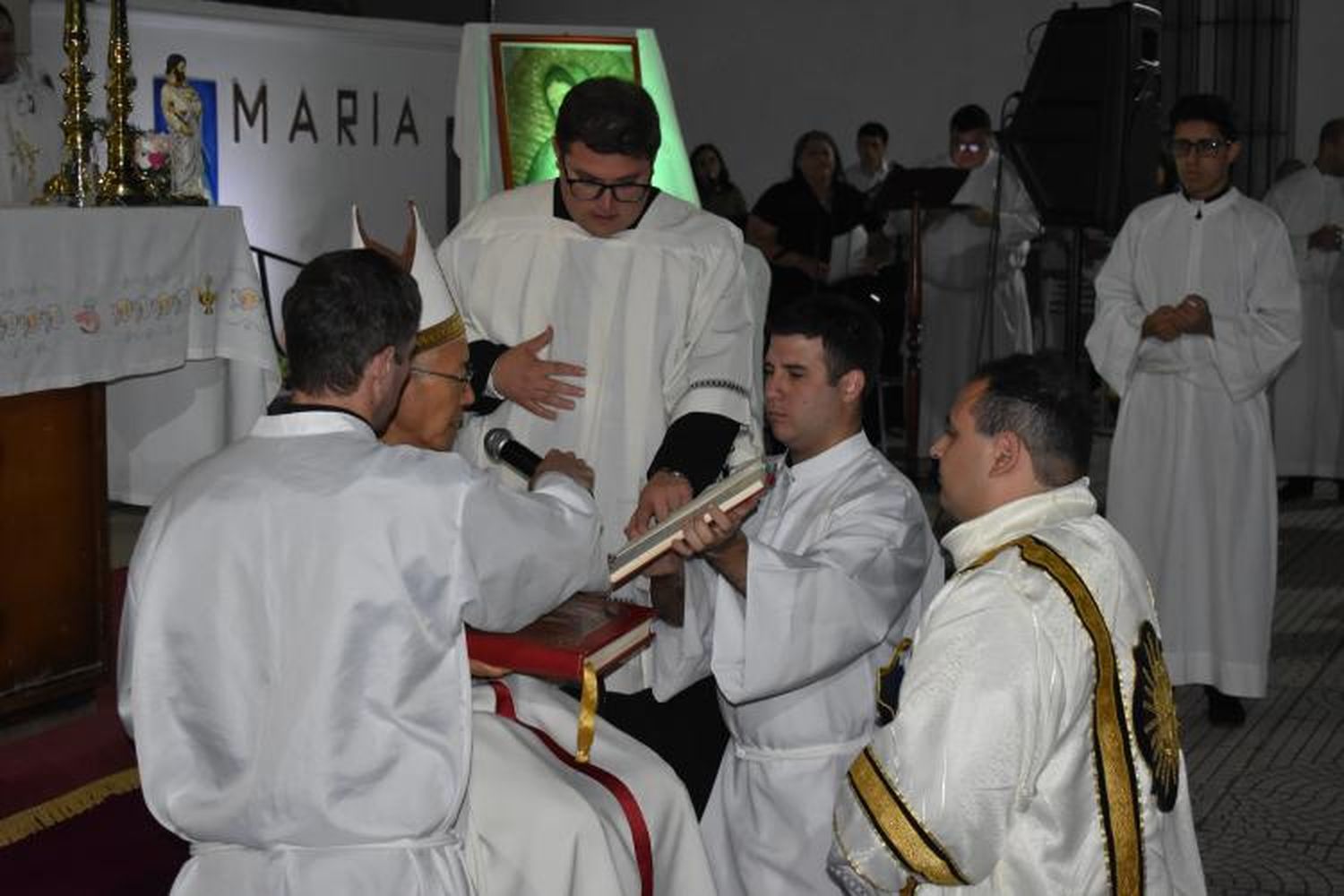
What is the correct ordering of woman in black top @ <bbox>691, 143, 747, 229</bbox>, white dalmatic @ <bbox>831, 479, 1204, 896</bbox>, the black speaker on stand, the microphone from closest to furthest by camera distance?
white dalmatic @ <bbox>831, 479, 1204, 896</bbox> < the microphone < the black speaker on stand < woman in black top @ <bbox>691, 143, 747, 229</bbox>

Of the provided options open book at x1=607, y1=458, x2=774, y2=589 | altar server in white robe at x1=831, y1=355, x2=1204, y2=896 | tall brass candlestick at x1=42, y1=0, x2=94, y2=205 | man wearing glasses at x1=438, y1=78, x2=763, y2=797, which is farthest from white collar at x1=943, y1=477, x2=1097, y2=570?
tall brass candlestick at x1=42, y1=0, x2=94, y2=205

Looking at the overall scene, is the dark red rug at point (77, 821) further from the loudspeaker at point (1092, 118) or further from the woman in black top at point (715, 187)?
the woman in black top at point (715, 187)

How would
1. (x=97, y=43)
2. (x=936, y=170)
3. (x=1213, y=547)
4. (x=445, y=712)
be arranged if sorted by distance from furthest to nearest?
(x=936, y=170) → (x=97, y=43) → (x=1213, y=547) → (x=445, y=712)

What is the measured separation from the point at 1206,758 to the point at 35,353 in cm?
332

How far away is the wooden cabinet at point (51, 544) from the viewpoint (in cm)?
457

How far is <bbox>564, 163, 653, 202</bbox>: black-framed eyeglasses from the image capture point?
13.6 feet

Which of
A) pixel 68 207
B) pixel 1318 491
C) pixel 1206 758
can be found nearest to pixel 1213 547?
pixel 1206 758

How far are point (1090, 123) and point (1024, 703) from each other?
481cm

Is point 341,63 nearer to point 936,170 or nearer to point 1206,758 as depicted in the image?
point 936,170

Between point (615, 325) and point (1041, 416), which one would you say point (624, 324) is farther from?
point (1041, 416)

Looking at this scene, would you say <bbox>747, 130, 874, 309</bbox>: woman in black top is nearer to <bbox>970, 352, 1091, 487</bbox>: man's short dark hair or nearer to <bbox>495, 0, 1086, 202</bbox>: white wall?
<bbox>495, 0, 1086, 202</bbox>: white wall

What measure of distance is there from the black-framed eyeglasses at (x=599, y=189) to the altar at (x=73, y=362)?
1.31 m

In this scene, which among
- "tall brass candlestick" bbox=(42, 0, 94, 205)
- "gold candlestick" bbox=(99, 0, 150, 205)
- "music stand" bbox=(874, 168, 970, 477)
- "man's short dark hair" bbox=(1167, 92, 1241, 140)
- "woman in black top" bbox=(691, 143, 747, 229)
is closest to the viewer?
"tall brass candlestick" bbox=(42, 0, 94, 205)

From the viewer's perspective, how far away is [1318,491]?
10.4 m
